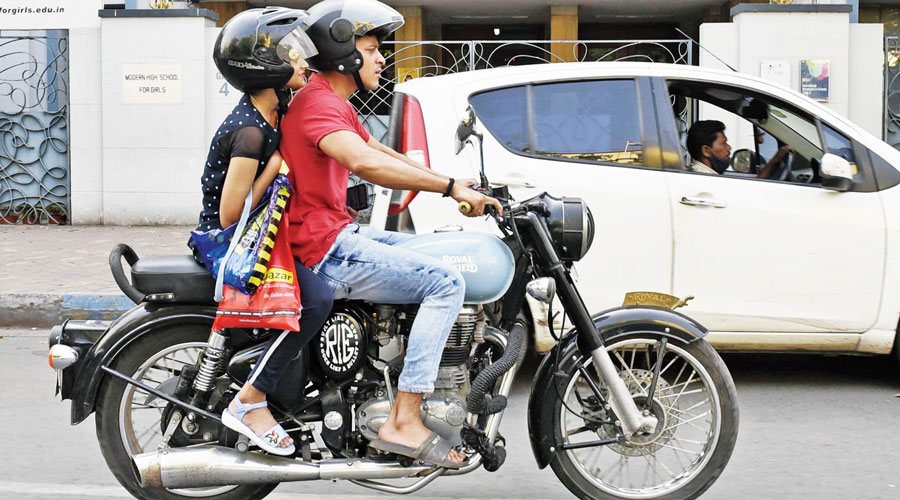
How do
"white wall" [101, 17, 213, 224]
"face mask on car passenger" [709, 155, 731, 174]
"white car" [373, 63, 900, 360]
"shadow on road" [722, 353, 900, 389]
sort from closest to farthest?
1. "white car" [373, 63, 900, 360]
2. "face mask on car passenger" [709, 155, 731, 174]
3. "shadow on road" [722, 353, 900, 389]
4. "white wall" [101, 17, 213, 224]

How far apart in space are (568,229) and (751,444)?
1.88 metres

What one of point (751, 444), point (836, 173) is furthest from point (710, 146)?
point (751, 444)

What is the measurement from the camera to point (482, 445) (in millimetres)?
3740

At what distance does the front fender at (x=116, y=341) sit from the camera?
152 inches

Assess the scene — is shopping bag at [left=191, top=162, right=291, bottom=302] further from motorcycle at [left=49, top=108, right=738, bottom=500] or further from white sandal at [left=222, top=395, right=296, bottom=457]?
white sandal at [left=222, top=395, right=296, bottom=457]

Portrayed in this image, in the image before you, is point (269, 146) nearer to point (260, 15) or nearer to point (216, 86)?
point (260, 15)

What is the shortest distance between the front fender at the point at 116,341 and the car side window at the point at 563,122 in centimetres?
244

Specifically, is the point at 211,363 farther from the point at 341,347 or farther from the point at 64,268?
the point at 64,268

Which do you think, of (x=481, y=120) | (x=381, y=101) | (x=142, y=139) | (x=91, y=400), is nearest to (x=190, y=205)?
(x=142, y=139)

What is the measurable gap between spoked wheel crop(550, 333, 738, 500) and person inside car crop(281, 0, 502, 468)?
477 millimetres

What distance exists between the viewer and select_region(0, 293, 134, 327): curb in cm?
814

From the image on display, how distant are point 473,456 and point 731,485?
4.16 feet

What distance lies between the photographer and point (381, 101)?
41.8 ft

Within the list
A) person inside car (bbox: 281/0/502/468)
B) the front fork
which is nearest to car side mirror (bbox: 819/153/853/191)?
the front fork
